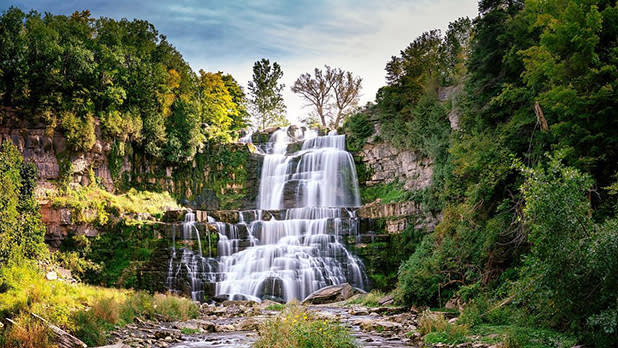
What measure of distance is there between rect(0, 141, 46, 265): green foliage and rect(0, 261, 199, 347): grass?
1017mm

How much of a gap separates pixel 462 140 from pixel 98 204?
822 inches

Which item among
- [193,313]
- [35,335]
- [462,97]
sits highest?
[462,97]

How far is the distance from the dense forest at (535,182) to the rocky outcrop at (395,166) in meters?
5.58

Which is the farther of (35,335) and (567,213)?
(35,335)

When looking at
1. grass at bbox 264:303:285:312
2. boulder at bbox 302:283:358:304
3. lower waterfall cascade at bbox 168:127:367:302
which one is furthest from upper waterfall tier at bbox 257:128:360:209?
grass at bbox 264:303:285:312

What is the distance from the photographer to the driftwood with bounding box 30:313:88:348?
9.24m

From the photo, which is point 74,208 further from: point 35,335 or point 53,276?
point 35,335

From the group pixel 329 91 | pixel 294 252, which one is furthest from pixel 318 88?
pixel 294 252

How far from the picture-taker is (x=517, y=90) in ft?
44.5

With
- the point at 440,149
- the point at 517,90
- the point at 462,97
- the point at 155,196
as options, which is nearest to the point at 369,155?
the point at 440,149

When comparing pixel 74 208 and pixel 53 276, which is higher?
pixel 74 208

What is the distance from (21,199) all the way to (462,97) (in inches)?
848

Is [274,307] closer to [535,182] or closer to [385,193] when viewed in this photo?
[535,182]

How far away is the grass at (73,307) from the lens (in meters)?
10.2
